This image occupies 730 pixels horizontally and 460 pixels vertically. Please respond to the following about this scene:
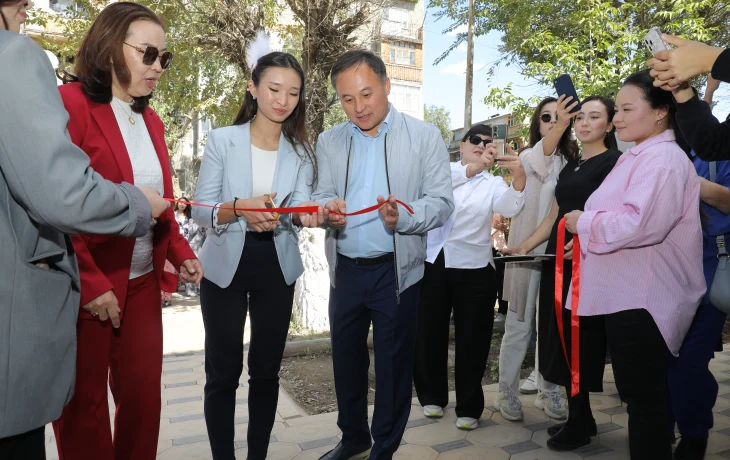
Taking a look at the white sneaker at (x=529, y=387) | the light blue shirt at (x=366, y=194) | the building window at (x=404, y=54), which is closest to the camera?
the light blue shirt at (x=366, y=194)

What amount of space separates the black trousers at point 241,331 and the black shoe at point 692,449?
2380mm

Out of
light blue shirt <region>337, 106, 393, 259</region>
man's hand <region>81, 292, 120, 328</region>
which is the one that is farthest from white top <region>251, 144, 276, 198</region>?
man's hand <region>81, 292, 120, 328</region>

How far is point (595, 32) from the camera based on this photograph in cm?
894

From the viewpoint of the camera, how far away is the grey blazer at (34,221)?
Result: 1310 millimetres

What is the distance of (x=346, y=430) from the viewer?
3.21 metres

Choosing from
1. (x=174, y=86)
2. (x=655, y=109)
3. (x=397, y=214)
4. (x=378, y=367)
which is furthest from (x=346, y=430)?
(x=174, y=86)

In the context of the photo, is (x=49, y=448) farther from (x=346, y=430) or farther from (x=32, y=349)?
(x=32, y=349)

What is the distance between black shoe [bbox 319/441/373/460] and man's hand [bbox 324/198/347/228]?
1.37 metres

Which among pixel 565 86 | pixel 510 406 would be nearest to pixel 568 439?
pixel 510 406

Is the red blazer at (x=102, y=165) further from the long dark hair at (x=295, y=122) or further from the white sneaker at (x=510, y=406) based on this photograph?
the white sneaker at (x=510, y=406)

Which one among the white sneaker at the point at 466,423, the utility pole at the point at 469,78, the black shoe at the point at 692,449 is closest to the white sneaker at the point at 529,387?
the white sneaker at the point at 466,423

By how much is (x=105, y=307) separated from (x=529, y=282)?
2.99 m

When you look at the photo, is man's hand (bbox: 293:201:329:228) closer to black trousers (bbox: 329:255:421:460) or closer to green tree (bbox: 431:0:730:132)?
black trousers (bbox: 329:255:421:460)

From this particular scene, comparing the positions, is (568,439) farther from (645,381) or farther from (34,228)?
(34,228)
